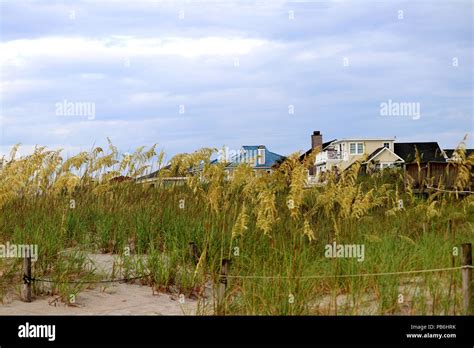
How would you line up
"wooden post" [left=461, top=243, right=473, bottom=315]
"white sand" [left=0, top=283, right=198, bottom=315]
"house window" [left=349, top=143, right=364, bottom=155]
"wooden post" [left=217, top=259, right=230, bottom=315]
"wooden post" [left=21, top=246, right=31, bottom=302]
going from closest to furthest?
"wooden post" [left=461, top=243, right=473, bottom=315] < "wooden post" [left=217, top=259, right=230, bottom=315] < "white sand" [left=0, top=283, right=198, bottom=315] < "wooden post" [left=21, top=246, right=31, bottom=302] < "house window" [left=349, top=143, right=364, bottom=155]

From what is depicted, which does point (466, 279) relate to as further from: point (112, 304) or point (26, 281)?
point (26, 281)

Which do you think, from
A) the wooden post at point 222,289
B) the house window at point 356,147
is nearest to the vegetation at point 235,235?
the wooden post at point 222,289

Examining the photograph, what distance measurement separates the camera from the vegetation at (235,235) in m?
7.10

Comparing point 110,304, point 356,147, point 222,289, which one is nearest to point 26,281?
point 110,304

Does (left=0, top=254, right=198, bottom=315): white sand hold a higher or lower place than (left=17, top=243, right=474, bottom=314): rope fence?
lower

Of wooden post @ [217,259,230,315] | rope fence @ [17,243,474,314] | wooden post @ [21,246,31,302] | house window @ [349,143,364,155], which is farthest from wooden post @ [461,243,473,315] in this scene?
house window @ [349,143,364,155]

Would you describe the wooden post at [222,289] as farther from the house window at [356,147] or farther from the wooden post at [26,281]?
the house window at [356,147]

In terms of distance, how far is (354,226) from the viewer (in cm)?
932

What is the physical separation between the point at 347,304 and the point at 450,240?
315cm

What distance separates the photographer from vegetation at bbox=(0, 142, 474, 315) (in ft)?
23.3

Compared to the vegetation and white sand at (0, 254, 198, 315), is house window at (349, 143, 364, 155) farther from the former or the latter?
white sand at (0, 254, 198, 315)

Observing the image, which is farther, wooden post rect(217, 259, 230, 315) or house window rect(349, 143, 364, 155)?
house window rect(349, 143, 364, 155)
